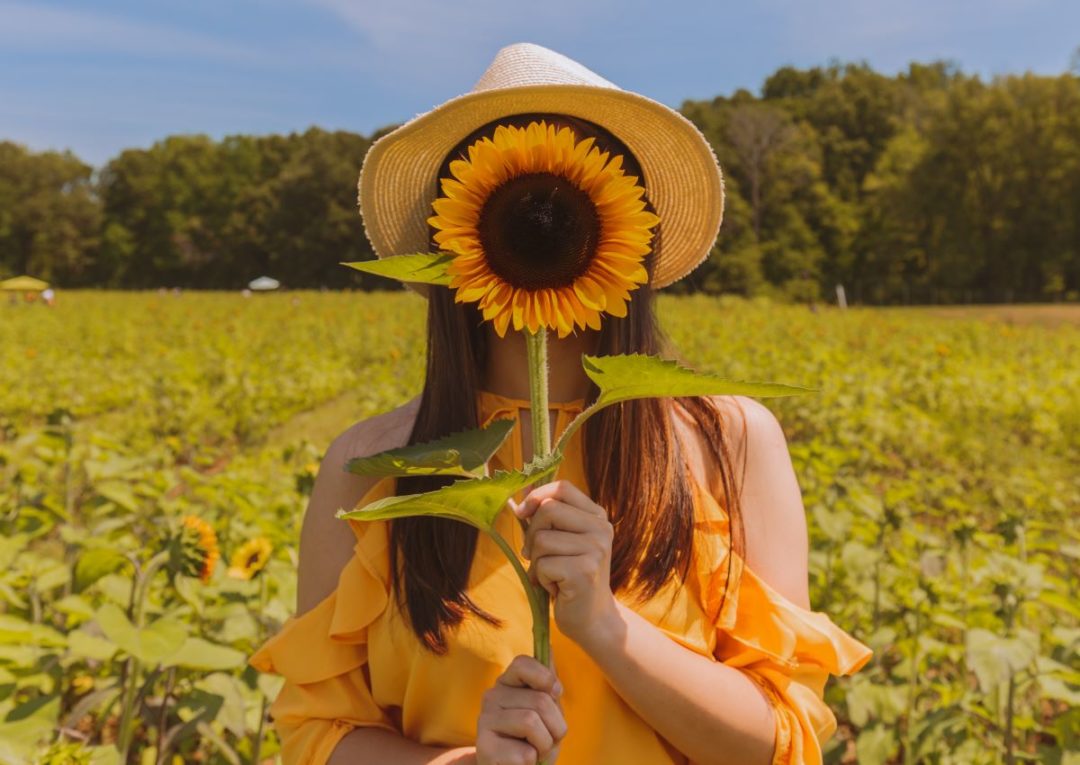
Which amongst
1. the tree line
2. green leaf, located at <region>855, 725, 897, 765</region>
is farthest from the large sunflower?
the tree line

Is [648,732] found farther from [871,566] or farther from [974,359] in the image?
[974,359]

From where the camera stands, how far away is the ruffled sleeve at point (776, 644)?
1078 mm

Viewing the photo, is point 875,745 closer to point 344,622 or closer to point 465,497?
point 344,622

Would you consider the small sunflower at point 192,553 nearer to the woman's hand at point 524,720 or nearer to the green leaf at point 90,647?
the green leaf at point 90,647

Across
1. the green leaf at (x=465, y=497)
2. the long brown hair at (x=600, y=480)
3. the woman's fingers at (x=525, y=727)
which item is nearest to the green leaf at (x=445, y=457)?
the green leaf at (x=465, y=497)

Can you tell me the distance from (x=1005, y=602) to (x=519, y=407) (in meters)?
1.48

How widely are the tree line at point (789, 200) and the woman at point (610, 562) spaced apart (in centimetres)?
2139

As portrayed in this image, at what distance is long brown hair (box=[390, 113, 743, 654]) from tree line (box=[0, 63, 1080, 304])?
2142 centimetres

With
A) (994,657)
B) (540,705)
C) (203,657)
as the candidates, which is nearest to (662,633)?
(540,705)

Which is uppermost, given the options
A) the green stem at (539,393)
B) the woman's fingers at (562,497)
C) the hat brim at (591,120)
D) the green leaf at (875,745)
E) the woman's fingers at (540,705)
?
the hat brim at (591,120)

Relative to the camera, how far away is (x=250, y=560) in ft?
6.75

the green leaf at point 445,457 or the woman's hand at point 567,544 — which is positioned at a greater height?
the green leaf at point 445,457

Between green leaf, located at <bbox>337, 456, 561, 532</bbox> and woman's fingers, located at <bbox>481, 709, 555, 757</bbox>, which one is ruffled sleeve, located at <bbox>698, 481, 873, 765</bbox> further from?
green leaf, located at <bbox>337, 456, 561, 532</bbox>

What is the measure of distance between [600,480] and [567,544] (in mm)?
399
